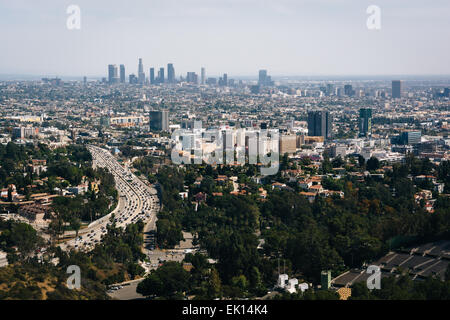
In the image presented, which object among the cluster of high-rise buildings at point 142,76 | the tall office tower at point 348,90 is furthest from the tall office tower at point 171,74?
the tall office tower at point 348,90

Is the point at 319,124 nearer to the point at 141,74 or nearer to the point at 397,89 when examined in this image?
the point at 397,89

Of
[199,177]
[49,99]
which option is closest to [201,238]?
[199,177]

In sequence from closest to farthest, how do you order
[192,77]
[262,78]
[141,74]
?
1. [141,74]
2. [192,77]
3. [262,78]

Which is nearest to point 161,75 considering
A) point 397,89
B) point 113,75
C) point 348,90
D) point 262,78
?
point 113,75
